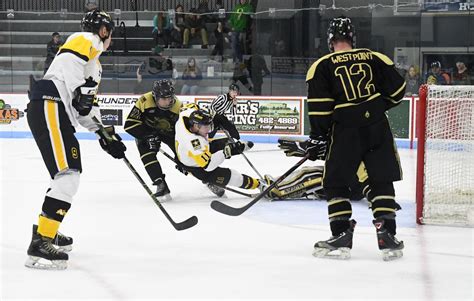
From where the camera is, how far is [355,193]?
17.1ft

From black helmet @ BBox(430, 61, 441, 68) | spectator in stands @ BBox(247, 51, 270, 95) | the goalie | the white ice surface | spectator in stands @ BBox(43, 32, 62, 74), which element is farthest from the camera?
spectator in stands @ BBox(43, 32, 62, 74)

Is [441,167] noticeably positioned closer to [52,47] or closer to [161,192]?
[161,192]

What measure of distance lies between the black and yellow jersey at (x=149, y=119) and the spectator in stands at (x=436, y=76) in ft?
16.2

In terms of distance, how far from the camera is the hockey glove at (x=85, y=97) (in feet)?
11.3

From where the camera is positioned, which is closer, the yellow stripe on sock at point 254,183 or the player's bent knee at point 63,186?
the player's bent knee at point 63,186

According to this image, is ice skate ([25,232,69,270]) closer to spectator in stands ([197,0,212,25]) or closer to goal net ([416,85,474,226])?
goal net ([416,85,474,226])

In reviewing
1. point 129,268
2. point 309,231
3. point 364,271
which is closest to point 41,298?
point 129,268

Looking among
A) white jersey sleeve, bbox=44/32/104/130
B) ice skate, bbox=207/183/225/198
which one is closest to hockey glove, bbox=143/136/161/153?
ice skate, bbox=207/183/225/198

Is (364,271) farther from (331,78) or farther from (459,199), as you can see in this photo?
(459,199)

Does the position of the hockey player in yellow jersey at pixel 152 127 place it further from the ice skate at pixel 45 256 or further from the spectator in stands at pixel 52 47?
the spectator in stands at pixel 52 47

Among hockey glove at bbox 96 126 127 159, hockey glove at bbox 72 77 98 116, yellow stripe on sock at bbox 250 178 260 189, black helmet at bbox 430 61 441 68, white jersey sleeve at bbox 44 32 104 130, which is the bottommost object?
yellow stripe on sock at bbox 250 178 260 189

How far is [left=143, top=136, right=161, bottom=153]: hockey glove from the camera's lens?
555 centimetres

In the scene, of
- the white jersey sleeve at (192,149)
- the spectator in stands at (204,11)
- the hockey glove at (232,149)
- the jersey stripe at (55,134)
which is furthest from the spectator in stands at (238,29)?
the jersey stripe at (55,134)

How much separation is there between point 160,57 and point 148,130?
5394 millimetres
